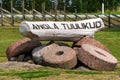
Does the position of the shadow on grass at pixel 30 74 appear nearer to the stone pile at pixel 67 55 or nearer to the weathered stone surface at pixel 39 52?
the stone pile at pixel 67 55

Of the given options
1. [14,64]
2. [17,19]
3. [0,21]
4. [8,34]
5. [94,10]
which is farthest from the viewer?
[94,10]

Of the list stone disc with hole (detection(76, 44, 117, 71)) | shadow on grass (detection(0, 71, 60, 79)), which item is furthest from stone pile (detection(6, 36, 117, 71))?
shadow on grass (detection(0, 71, 60, 79))

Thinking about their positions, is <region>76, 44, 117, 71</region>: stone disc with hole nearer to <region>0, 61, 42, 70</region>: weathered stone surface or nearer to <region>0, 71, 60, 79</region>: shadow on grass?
<region>0, 61, 42, 70</region>: weathered stone surface

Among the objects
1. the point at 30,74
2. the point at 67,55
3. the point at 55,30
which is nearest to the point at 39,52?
the point at 55,30

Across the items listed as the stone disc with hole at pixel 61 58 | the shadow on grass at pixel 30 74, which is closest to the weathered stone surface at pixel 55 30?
the stone disc with hole at pixel 61 58

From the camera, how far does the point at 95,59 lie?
42.2 ft

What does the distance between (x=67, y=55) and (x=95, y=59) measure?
32.6 inches

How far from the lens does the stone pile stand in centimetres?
1289

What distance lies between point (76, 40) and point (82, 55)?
137cm

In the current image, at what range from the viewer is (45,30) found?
1379 centimetres

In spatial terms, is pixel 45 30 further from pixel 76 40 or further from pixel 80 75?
pixel 80 75

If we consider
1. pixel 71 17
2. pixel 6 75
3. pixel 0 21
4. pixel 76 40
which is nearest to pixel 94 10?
pixel 71 17

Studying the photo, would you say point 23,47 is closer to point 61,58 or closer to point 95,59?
point 61,58

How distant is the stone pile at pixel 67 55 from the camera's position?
1289 centimetres
